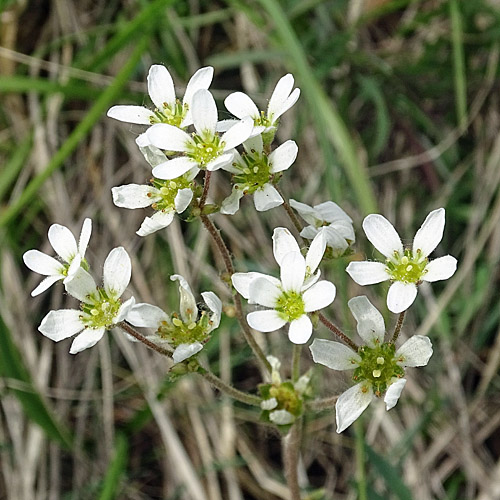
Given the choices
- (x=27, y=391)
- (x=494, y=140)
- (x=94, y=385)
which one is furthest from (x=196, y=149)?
(x=494, y=140)

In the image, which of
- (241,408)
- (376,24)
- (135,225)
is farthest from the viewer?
(376,24)

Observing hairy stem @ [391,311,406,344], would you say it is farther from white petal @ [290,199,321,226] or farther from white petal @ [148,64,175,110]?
white petal @ [148,64,175,110]

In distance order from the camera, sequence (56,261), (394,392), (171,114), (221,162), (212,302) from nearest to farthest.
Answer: (394,392)
(221,162)
(212,302)
(56,261)
(171,114)

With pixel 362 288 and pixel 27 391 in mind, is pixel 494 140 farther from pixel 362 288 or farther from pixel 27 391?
pixel 27 391

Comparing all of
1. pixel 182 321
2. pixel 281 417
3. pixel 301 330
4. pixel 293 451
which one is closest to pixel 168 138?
pixel 182 321

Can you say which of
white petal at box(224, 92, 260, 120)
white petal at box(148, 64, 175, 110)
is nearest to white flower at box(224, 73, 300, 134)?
white petal at box(224, 92, 260, 120)

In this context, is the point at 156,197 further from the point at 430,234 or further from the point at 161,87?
the point at 430,234
